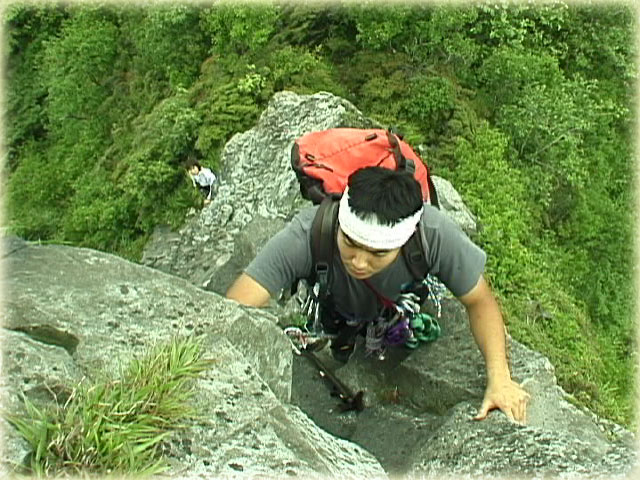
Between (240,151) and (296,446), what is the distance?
23.2 feet

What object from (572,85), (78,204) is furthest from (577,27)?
(78,204)

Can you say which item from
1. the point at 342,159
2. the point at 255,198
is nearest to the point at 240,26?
the point at 255,198

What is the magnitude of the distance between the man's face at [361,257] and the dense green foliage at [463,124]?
20.4 feet

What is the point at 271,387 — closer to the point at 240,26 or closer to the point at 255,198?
the point at 255,198

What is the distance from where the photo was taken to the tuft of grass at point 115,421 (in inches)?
101

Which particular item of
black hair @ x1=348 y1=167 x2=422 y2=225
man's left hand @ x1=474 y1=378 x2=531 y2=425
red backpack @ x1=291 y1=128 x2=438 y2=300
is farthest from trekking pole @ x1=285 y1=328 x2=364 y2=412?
black hair @ x1=348 y1=167 x2=422 y2=225

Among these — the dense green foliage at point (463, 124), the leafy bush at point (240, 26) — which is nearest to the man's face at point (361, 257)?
the dense green foliage at point (463, 124)

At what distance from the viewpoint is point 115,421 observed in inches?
105

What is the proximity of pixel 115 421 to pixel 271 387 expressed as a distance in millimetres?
924

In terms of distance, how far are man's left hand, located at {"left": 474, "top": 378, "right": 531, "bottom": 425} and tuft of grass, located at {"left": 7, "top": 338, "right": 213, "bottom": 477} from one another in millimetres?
1695

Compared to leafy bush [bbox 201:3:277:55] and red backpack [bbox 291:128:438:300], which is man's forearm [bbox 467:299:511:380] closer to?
red backpack [bbox 291:128:438:300]

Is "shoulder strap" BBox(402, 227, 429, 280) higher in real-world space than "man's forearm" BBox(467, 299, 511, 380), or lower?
higher

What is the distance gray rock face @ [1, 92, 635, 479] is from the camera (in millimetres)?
2957

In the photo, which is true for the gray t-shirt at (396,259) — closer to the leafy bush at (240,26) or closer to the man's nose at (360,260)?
the man's nose at (360,260)
